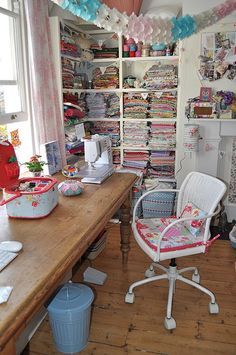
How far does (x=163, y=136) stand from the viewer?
3418mm

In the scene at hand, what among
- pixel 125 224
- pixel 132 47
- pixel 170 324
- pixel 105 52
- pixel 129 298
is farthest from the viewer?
pixel 105 52

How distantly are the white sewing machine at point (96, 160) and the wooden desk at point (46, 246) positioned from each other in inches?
4.6

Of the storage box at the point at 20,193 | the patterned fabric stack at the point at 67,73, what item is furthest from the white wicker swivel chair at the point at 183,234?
the patterned fabric stack at the point at 67,73

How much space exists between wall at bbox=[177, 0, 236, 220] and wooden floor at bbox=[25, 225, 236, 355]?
102 centimetres

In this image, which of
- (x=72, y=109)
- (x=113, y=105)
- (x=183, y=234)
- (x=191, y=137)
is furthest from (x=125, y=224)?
(x=113, y=105)

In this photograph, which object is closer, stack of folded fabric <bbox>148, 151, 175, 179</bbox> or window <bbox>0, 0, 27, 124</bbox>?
window <bbox>0, 0, 27, 124</bbox>

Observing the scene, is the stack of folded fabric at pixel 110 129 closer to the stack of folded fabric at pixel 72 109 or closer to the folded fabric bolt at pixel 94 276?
the stack of folded fabric at pixel 72 109

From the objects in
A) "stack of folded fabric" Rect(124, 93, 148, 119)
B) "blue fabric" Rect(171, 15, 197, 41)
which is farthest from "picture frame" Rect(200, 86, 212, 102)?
"blue fabric" Rect(171, 15, 197, 41)

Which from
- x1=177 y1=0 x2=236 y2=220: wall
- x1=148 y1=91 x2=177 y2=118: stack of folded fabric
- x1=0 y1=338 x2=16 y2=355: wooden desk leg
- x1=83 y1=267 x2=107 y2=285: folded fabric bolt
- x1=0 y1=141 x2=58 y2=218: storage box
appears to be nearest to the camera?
x1=0 y1=338 x2=16 y2=355: wooden desk leg

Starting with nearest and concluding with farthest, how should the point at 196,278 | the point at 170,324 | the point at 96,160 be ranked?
1. the point at 170,324
2. the point at 96,160
3. the point at 196,278

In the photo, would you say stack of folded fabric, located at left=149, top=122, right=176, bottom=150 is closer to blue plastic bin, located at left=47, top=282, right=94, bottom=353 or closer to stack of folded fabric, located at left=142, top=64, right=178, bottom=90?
stack of folded fabric, located at left=142, top=64, right=178, bottom=90

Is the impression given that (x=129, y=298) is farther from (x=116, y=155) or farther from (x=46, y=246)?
(x=116, y=155)

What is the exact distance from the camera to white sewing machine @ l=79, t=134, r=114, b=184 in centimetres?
224

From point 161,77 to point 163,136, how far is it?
601 millimetres
